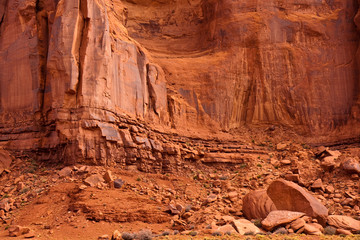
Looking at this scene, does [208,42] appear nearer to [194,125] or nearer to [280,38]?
[280,38]

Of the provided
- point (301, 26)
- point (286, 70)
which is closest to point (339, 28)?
point (301, 26)

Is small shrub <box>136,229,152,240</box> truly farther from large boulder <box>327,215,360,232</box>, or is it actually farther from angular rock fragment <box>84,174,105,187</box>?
large boulder <box>327,215,360,232</box>

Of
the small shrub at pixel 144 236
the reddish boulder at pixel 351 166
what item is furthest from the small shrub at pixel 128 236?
the reddish boulder at pixel 351 166

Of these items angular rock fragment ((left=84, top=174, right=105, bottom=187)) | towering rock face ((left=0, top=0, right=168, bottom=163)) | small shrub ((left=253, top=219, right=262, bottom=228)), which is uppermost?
towering rock face ((left=0, top=0, right=168, bottom=163))

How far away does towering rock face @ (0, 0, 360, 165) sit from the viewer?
20500 millimetres

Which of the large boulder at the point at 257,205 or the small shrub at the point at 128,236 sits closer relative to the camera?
the small shrub at the point at 128,236

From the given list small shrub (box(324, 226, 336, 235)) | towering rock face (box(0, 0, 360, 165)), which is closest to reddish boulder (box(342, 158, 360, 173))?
small shrub (box(324, 226, 336, 235))

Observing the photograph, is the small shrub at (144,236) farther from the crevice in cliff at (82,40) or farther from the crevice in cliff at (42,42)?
the crevice in cliff at (42,42)

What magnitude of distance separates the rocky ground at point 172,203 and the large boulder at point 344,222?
0.03 metres

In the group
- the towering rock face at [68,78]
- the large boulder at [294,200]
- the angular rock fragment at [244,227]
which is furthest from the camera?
the towering rock face at [68,78]

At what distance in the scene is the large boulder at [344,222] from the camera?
15383mm

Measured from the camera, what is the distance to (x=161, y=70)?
87.3ft

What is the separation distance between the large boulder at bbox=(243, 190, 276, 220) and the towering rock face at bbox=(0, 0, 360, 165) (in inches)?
257

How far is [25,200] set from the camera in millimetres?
17422
